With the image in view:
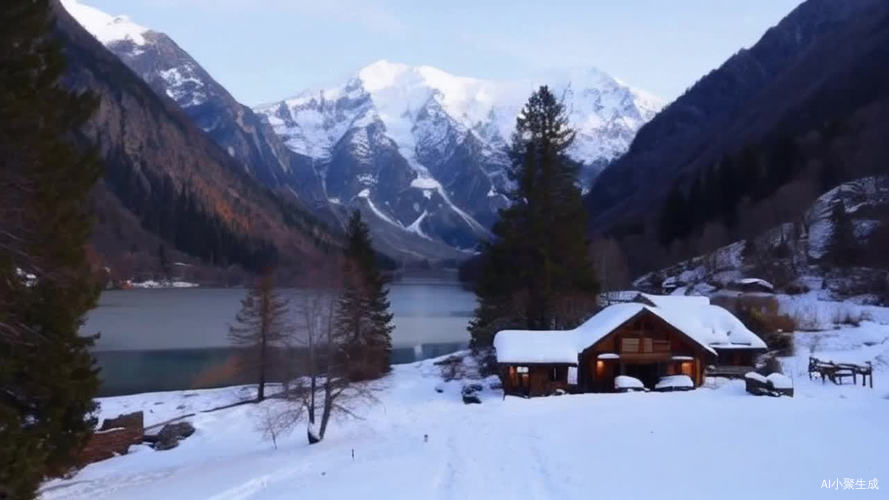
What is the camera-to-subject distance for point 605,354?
3678 cm

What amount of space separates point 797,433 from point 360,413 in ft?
61.9

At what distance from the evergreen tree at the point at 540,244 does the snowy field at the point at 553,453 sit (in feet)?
43.3

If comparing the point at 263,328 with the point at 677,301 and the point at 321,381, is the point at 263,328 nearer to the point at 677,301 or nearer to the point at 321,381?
the point at 321,381

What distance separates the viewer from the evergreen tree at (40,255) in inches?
639

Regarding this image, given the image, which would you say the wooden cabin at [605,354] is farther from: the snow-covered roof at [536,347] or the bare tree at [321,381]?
the bare tree at [321,381]

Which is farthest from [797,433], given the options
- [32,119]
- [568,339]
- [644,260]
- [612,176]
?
[612,176]

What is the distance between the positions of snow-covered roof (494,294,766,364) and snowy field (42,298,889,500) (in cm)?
388

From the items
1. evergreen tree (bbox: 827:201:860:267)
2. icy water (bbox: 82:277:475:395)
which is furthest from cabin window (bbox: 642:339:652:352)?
evergreen tree (bbox: 827:201:860:267)

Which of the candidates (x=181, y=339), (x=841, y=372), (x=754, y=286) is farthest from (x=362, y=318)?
(x=754, y=286)

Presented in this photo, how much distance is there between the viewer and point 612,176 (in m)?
193

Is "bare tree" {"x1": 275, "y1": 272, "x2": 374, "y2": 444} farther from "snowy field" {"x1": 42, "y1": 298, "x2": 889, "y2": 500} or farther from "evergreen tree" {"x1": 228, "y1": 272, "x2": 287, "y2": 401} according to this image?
"evergreen tree" {"x1": 228, "y1": 272, "x2": 287, "y2": 401}

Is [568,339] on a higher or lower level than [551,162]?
lower

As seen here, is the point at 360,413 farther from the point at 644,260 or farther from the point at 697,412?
the point at 644,260

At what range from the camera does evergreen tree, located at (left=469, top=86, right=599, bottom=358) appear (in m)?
45.5
